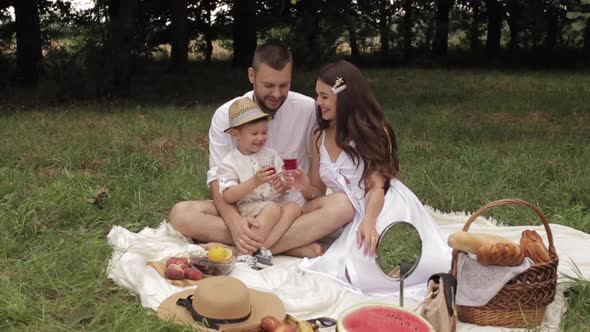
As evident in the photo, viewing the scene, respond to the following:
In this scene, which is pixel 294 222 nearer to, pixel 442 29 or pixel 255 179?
pixel 255 179

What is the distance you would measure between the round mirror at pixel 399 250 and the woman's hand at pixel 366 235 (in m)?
0.52

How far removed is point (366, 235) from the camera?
363 centimetres

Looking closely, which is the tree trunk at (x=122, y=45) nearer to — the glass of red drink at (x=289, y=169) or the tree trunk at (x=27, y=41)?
the tree trunk at (x=27, y=41)

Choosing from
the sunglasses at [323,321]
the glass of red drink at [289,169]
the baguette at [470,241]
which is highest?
the glass of red drink at [289,169]

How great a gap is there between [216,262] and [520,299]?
169 centimetres

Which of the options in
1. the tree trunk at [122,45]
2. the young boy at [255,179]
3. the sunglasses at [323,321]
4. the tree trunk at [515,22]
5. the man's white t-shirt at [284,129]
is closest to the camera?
the sunglasses at [323,321]

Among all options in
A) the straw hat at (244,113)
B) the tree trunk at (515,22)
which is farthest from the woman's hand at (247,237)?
the tree trunk at (515,22)

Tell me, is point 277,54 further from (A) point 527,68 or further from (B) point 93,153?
(A) point 527,68

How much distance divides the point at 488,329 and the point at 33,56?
11.3m

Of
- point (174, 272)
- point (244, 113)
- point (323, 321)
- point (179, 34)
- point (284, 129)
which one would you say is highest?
point (179, 34)

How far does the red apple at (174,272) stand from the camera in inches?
142

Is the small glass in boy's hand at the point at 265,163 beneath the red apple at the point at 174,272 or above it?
above

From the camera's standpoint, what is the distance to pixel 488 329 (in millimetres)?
3133

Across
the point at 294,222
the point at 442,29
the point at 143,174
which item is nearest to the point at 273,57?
the point at 294,222
